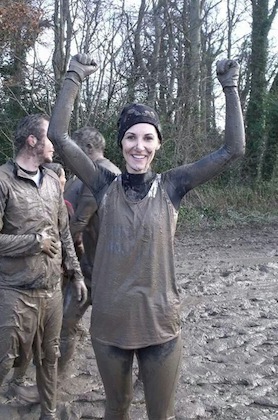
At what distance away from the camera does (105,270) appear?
2.58m

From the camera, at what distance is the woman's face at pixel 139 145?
2.57 metres

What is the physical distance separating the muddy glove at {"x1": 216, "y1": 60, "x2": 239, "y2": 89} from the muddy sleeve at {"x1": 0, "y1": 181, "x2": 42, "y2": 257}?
1639 millimetres

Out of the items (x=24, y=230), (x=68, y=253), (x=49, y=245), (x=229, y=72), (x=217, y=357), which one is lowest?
(x=217, y=357)

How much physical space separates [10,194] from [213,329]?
3.29m

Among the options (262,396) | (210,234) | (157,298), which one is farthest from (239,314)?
(210,234)

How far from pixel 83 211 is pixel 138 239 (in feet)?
6.93

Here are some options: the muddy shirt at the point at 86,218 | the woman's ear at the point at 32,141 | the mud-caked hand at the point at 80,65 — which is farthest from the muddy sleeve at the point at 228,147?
the muddy shirt at the point at 86,218

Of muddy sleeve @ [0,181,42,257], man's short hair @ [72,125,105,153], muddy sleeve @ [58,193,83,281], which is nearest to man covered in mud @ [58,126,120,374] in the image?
man's short hair @ [72,125,105,153]

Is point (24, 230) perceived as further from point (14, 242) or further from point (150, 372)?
point (150, 372)

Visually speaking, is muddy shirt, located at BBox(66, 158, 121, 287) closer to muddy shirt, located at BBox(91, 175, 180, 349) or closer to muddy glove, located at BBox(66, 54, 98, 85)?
muddy glove, located at BBox(66, 54, 98, 85)

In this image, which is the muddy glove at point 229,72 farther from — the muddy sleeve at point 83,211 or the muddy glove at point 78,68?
the muddy sleeve at point 83,211

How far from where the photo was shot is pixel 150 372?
8.42 feet

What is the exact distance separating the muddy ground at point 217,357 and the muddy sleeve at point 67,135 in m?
2.18

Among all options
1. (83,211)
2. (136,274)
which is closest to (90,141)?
(83,211)
